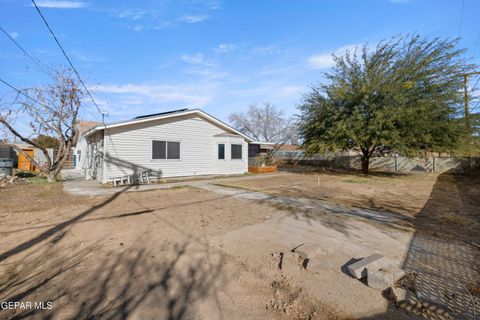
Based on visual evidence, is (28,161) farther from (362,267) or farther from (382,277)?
(382,277)

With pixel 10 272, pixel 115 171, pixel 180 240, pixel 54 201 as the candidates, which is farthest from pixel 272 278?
pixel 115 171

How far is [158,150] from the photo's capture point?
12312 mm

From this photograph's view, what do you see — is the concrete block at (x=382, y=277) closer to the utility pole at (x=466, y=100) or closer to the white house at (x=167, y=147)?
Answer: the white house at (x=167, y=147)

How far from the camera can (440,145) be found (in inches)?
528

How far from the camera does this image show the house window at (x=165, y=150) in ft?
40.1

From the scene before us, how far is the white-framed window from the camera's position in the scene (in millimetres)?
15250

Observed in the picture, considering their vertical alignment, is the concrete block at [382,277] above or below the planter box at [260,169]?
below

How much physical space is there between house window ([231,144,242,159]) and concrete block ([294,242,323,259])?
11983 mm

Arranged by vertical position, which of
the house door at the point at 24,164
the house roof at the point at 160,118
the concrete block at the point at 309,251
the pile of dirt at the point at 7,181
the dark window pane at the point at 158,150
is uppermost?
the house roof at the point at 160,118

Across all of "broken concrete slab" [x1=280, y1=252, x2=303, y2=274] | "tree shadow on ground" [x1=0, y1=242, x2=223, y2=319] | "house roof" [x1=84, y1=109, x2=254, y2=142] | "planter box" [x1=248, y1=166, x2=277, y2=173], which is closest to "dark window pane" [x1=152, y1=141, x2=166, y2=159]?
"house roof" [x1=84, y1=109, x2=254, y2=142]

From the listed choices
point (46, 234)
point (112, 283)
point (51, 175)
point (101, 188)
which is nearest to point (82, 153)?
point (51, 175)

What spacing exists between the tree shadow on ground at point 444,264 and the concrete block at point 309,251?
1.09 m

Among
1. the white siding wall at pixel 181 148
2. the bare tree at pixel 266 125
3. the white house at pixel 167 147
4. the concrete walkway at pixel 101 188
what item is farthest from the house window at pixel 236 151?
the bare tree at pixel 266 125

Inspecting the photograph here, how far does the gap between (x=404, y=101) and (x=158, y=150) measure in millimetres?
13619
